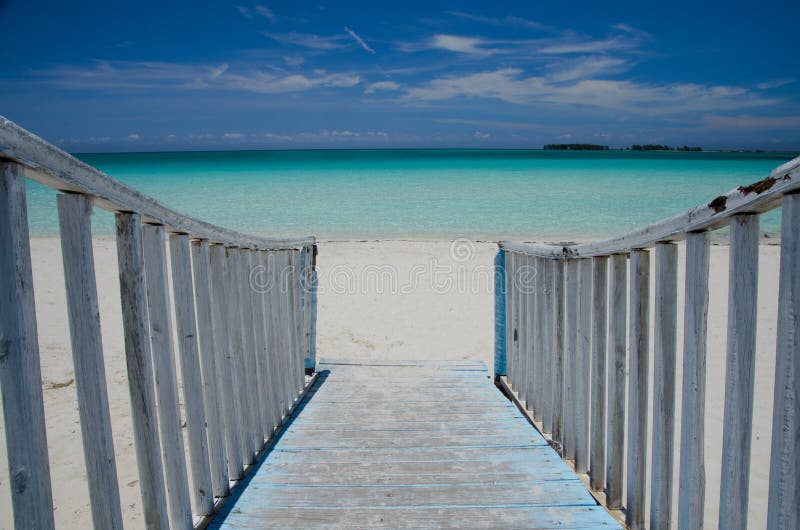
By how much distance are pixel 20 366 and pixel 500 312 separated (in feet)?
11.9

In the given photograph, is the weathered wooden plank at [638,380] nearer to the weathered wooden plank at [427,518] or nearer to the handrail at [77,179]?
the weathered wooden plank at [427,518]

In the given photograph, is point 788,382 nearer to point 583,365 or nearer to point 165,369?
point 583,365

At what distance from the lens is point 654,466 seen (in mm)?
1825

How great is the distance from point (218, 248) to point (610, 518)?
192cm

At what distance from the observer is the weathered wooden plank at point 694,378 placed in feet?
5.02

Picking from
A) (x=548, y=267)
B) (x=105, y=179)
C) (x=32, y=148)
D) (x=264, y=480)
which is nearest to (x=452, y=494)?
(x=264, y=480)

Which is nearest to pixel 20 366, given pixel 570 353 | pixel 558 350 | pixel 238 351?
pixel 238 351

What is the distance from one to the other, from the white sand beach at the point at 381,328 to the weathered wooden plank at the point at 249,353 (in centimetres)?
99

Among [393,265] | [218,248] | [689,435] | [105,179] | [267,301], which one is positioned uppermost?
[105,179]

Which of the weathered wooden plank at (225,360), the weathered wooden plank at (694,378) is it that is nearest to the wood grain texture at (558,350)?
the weathered wooden plank at (694,378)

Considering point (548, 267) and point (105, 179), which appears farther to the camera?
point (548, 267)

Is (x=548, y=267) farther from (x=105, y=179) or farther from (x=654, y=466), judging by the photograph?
(x=105, y=179)

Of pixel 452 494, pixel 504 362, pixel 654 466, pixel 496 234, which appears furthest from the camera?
pixel 496 234

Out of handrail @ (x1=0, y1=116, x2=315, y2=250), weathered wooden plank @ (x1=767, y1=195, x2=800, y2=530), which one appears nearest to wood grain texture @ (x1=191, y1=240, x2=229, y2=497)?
handrail @ (x1=0, y1=116, x2=315, y2=250)
